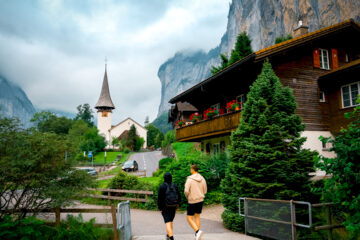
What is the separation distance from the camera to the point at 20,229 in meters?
7.29

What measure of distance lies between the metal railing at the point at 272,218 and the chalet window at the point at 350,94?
1058 centimetres

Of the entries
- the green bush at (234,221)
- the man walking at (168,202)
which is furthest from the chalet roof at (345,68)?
the man walking at (168,202)

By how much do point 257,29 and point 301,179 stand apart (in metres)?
61.4

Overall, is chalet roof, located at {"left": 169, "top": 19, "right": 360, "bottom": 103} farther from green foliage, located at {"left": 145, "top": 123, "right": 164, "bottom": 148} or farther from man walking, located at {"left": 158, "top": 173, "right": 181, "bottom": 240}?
green foliage, located at {"left": 145, "top": 123, "right": 164, "bottom": 148}

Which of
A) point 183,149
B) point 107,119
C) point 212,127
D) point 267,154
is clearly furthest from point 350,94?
point 107,119

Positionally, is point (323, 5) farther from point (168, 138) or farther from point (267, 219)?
point (267, 219)

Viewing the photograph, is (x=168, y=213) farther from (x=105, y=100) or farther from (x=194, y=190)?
(x=105, y=100)

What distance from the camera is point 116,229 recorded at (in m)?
7.30

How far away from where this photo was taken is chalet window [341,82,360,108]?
1605 cm

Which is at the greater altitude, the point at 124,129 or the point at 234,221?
the point at 124,129

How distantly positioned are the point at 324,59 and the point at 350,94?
11.0ft

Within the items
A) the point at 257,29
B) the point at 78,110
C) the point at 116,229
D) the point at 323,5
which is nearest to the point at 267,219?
the point at 116,229

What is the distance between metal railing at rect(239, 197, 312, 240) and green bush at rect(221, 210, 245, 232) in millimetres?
403

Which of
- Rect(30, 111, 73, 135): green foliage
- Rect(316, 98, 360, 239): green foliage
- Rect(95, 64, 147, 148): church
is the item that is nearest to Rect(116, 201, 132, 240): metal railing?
Rect(316, 98, 360, 239): green foliage
